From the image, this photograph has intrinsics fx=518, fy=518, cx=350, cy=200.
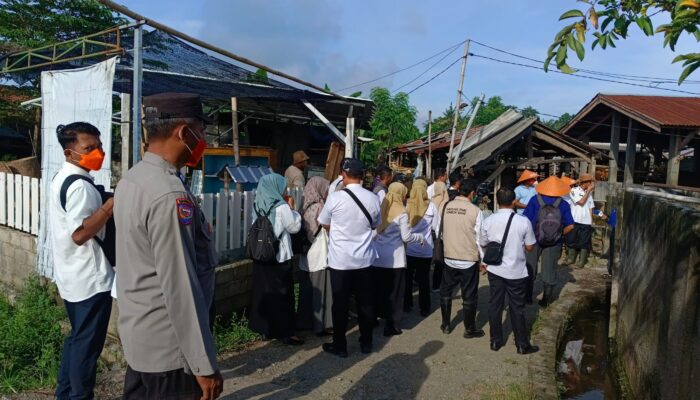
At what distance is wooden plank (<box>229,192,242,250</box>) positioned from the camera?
234 inches

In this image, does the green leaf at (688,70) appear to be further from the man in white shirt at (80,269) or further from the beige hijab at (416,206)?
the beige hijab at (416,206)

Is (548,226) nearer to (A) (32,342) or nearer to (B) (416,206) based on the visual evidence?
(B) (416,206)

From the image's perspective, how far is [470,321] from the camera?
5668mm

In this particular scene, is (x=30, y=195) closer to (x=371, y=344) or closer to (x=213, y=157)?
(x=213, y=157)

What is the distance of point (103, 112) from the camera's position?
512 centimetres

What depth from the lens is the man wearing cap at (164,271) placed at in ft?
6.34

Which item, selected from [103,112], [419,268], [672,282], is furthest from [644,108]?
[103,112]

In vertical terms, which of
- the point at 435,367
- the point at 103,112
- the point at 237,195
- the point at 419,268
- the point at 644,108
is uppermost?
the point at 644,108

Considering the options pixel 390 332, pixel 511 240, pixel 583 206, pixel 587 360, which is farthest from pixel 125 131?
pixel 583 206

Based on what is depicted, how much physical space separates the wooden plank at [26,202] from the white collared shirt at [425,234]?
15.8 feet

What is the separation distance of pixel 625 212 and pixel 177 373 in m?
6.20

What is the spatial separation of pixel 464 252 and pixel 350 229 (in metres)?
1.48

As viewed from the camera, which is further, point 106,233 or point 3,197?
point 3,197

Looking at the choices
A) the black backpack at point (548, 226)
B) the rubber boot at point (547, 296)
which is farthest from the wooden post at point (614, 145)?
the black backpack at point (548, 226)
